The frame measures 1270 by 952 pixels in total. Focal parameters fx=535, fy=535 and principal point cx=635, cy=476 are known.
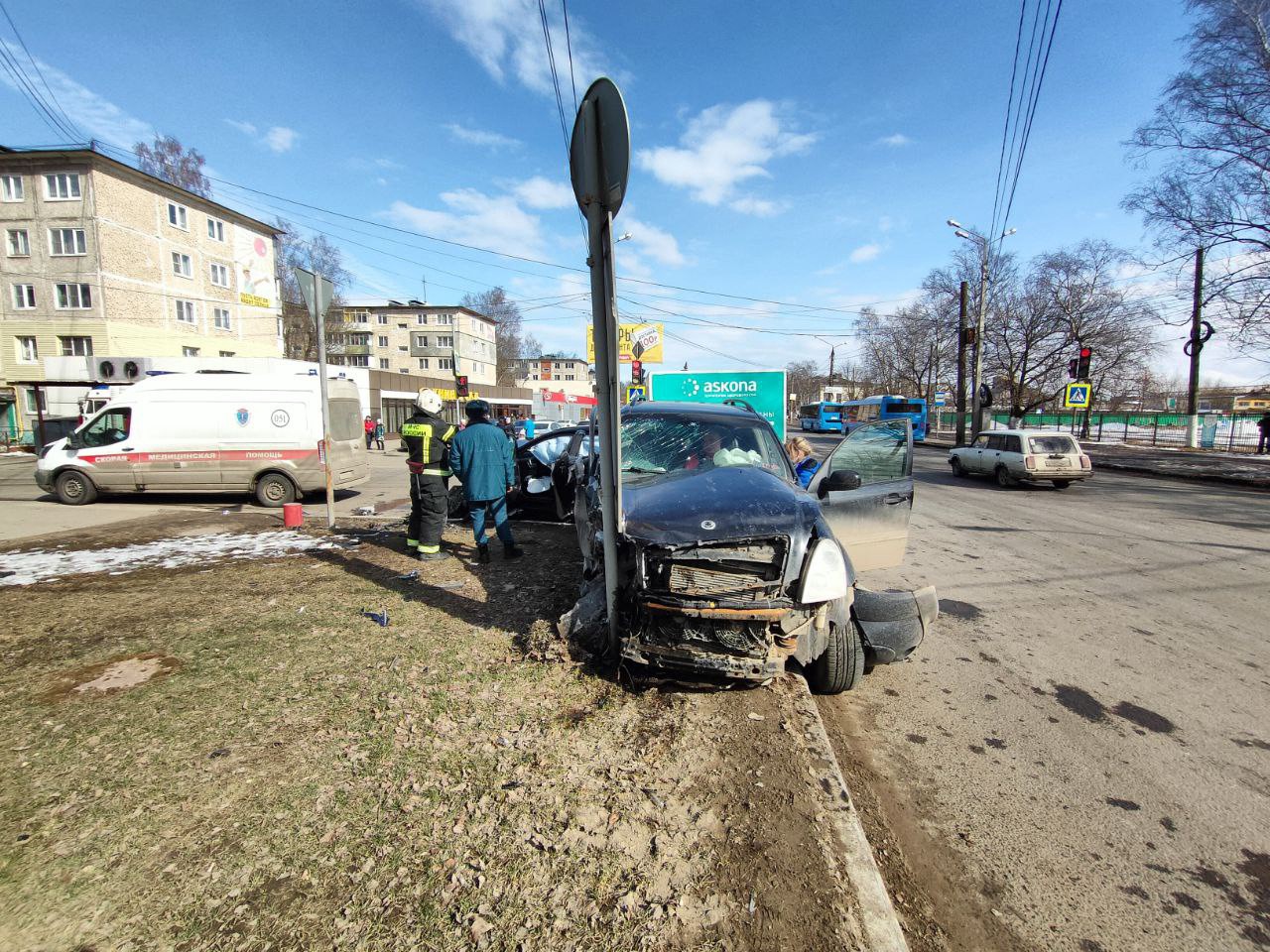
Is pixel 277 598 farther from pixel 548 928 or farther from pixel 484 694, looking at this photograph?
Answer: pixel 548 928

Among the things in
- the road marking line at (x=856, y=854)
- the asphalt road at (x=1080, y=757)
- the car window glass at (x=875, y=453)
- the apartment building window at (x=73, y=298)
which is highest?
the apartment building window at (x=73, y=298)

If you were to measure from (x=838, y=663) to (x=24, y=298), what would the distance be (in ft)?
150

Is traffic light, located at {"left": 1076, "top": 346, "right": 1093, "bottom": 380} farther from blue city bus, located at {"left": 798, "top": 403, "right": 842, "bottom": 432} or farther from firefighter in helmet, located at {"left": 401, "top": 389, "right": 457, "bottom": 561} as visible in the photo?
firefighter in helmet, located at {"left": 401, "top": 389, "right": 457, "bottom": 561}

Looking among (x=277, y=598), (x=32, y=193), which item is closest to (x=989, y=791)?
(x=277, y=598)

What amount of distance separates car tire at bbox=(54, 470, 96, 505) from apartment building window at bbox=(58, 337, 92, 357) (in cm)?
2796

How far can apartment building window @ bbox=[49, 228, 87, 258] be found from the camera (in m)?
29.0

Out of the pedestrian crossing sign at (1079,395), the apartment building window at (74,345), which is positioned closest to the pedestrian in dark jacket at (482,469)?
the pedestrian crossing sign at (1079,395)

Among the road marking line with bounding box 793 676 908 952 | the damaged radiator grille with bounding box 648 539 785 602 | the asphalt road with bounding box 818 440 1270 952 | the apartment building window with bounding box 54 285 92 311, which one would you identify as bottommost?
the asphalt road with bounding box 818 440 1270 952

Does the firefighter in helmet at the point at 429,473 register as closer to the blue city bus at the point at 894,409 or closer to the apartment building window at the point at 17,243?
the blue city bus at the point at 894,409

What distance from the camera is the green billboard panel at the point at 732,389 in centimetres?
1377

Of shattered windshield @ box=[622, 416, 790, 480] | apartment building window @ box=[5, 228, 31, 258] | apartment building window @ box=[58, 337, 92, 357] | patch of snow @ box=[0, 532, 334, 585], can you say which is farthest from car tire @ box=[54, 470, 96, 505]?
apartment building window @ box=[5, 228, 31, 258]

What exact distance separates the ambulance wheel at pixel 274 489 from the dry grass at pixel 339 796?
21.3 ft

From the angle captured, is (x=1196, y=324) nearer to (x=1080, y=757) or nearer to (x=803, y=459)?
(x=803, y=459)

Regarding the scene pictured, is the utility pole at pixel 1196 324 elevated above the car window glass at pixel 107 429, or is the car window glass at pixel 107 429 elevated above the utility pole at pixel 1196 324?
the utility pole at pixel 1196 324
